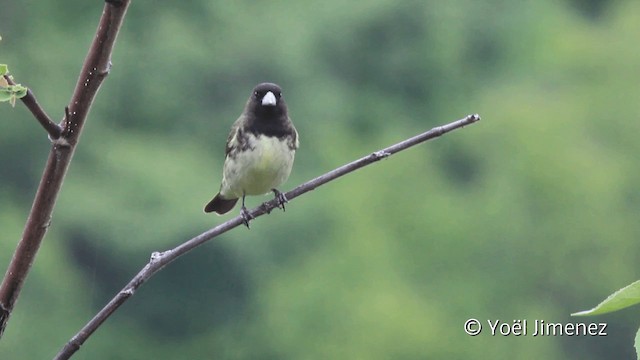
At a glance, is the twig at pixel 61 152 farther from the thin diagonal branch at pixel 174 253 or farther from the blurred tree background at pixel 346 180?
the blurred tree background at pixel 346 180

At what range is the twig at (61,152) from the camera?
86 cm

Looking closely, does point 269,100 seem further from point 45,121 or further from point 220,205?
point 45,121

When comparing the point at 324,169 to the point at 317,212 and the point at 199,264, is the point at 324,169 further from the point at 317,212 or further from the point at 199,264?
the point at 199,264

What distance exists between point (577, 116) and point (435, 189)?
157 cm

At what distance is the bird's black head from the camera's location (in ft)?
9.21

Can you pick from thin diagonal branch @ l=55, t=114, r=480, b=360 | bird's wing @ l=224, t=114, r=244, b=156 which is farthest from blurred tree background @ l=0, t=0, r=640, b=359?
thin diagonal branch @ l=55, t=114, r=480, b=360

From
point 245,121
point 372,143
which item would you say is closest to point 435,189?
point 372,143

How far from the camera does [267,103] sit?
2795mm

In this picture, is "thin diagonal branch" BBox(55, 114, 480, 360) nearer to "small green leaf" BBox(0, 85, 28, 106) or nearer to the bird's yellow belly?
"small green leaf" BBox(0, 85, 28, 106)

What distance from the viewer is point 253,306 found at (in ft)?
33.9

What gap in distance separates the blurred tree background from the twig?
26.5 feet

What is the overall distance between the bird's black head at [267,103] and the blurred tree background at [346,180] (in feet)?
20.1

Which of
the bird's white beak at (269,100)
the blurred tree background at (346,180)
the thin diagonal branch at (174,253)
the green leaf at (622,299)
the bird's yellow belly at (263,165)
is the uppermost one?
the blurred tree background at (346,180)

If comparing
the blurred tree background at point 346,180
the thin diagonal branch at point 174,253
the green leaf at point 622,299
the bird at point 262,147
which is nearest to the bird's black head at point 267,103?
the bird at point 262,147
